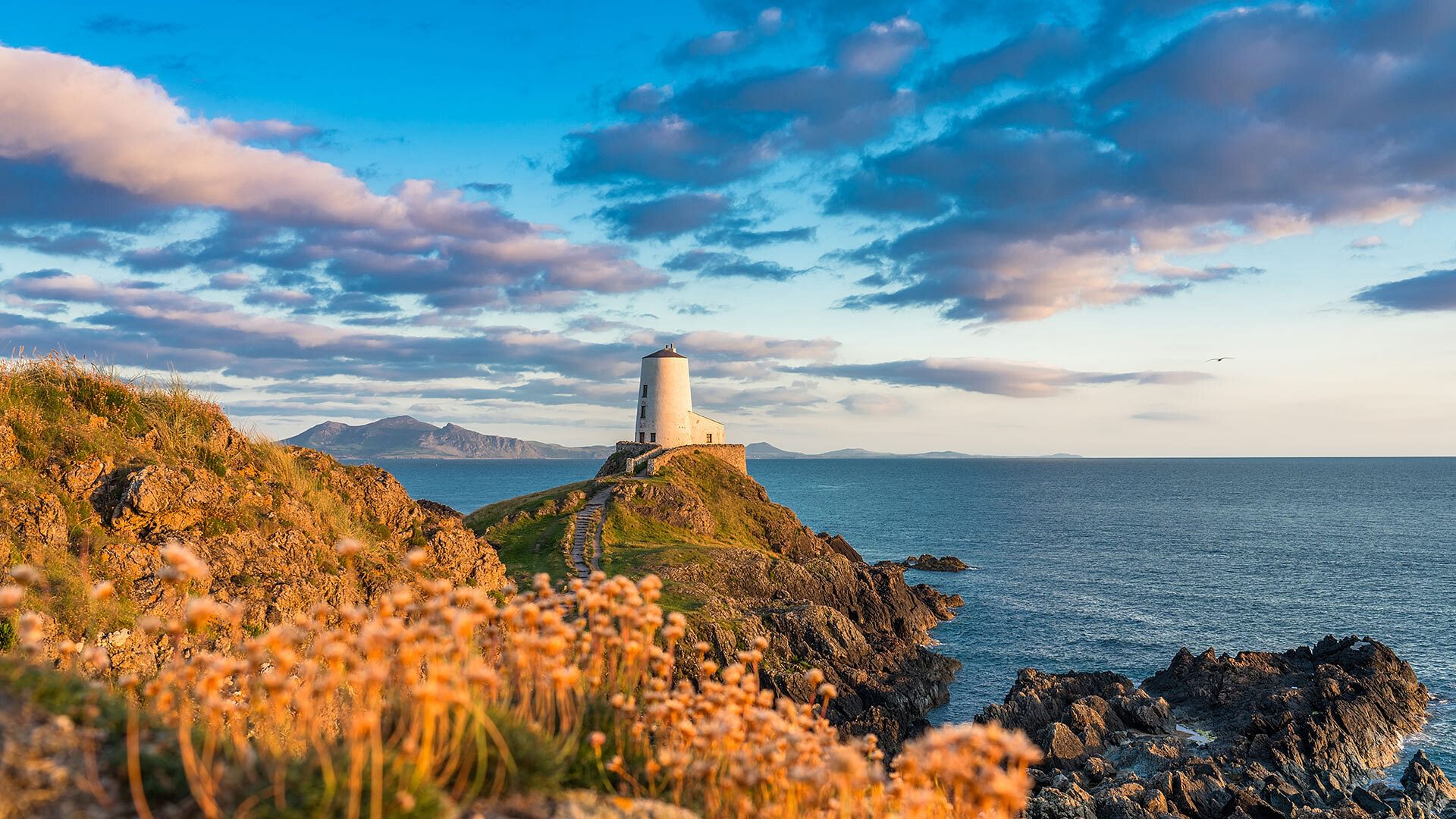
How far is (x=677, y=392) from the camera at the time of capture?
79625 mm

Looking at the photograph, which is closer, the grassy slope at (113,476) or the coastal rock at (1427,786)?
the grassy slope at (113,476)

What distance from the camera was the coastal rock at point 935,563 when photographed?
79562 mm

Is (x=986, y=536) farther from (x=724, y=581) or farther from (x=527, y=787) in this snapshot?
(x=527, y=787)

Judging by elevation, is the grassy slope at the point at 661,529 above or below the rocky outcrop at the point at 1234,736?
above

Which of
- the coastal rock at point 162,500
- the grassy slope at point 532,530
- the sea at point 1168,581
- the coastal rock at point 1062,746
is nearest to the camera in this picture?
the coastal rock at point 162,500

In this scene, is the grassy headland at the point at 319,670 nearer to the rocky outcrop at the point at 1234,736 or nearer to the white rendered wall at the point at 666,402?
the rocky outcrop at the point at 1234,736

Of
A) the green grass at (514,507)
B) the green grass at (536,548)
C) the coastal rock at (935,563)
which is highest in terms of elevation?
the green grass at (514,507)

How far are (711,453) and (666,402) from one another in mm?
7091

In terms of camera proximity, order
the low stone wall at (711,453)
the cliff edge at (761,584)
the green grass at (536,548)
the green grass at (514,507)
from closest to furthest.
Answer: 1. the cliff edge at (761,584)
2. the green grass at (536,548)
3. the green grass at (514,507)
4. the low stone wall at (711,453)

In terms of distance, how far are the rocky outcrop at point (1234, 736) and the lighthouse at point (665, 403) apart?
150 ft

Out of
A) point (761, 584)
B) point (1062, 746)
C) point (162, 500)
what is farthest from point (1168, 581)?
point (162, 500)

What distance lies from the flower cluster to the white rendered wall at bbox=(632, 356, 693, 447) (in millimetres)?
71548

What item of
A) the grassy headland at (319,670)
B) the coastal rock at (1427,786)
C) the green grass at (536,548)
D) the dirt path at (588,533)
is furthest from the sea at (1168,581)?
the grassy headland at (319,670)

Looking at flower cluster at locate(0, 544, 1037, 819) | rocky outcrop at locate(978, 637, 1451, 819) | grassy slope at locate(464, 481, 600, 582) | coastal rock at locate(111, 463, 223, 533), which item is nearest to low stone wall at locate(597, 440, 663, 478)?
A: grassy slope at locate(464, 481, 600, 582)
